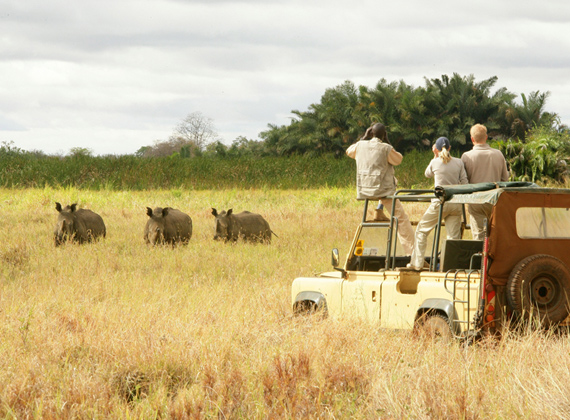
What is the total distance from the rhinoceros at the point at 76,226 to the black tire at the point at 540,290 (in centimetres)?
1130

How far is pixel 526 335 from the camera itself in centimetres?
595

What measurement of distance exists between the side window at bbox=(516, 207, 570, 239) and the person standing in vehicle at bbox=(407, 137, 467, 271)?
0.96 metres

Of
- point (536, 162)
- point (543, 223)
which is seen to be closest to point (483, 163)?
point (543, 223)

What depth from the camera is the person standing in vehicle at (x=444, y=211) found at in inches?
292

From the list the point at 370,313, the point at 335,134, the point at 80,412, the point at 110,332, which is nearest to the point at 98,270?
the point at 110,332

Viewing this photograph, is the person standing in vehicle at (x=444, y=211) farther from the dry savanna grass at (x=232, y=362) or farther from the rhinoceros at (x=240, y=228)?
the rhinoceros at (x=240, y=228)

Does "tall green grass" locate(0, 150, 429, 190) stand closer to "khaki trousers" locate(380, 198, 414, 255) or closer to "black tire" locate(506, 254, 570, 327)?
"khaki trousers" locate(380, 198, 414, 255)

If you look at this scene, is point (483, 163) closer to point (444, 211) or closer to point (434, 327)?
point (444, 211)

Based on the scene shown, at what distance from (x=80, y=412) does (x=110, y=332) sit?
1.79 metres

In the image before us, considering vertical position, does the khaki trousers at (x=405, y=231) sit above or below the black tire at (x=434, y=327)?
above

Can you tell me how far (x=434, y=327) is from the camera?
21.2ft

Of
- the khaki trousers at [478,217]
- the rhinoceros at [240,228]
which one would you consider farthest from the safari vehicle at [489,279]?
the rhinoceros at [240,228]

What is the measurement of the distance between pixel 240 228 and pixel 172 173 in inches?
948

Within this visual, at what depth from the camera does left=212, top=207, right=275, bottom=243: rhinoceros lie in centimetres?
1623
